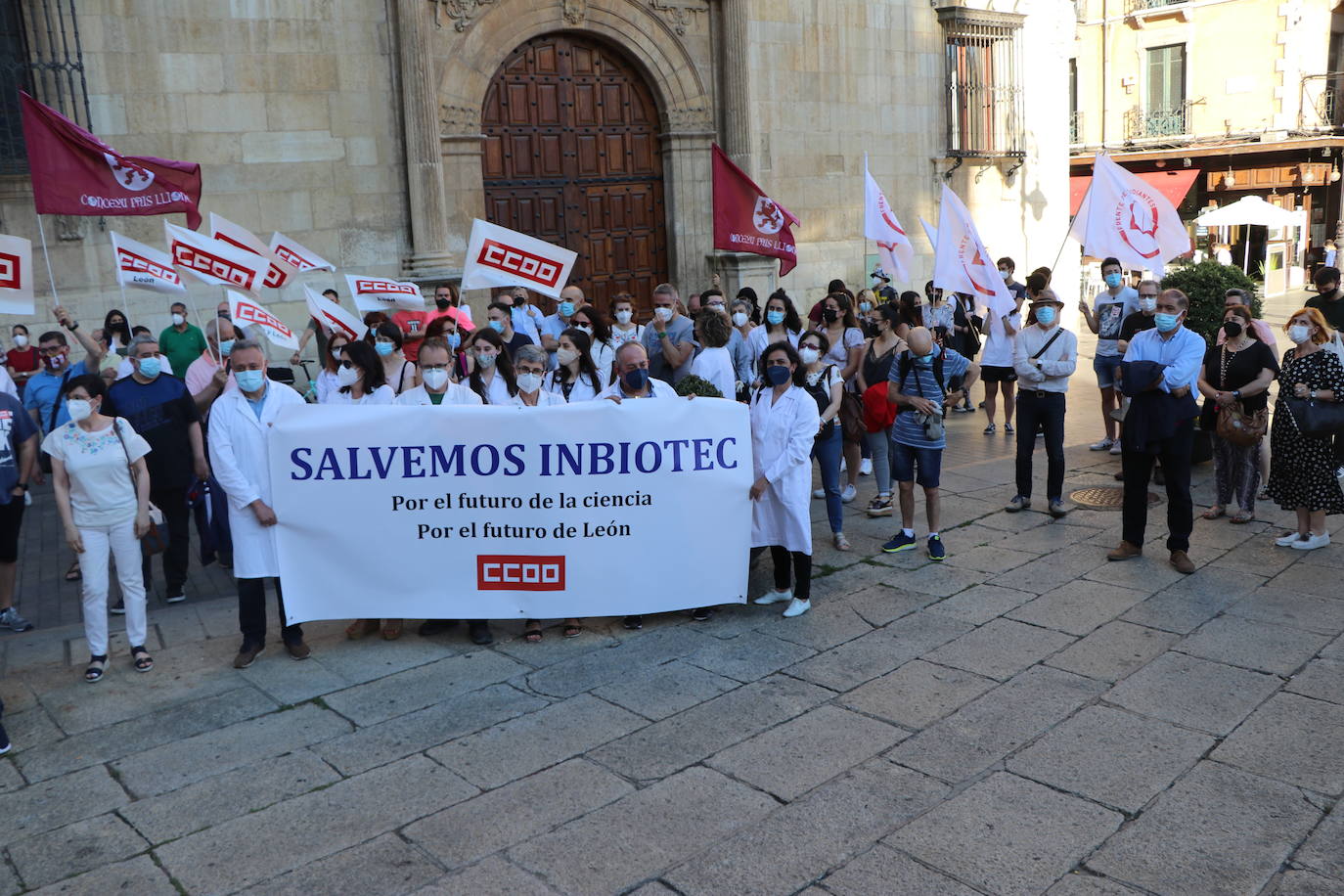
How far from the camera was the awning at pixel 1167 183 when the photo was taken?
100.0ft

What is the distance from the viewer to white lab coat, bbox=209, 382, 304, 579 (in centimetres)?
609

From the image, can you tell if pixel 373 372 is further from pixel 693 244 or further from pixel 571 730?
pixel 693 244

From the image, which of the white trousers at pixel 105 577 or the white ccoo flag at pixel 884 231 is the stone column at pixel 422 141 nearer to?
the white ccoo flag at pixel 884 231

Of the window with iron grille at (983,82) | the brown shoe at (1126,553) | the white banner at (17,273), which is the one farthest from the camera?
the window with iron grille at (983,82)

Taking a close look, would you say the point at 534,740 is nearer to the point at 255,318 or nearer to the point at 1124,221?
the point at 255,318

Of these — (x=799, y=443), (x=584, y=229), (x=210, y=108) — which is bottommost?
(x=799, y=443)

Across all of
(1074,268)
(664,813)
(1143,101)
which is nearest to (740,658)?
(664,813)

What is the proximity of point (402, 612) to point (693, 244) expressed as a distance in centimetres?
1080

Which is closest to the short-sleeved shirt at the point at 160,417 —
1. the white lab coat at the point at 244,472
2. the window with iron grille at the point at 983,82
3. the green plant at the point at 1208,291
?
the white lab coat at the point at 244,472

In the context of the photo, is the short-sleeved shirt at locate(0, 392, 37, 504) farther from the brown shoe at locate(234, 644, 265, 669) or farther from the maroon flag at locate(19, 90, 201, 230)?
the maroon flag at locate(19, 90, 201, 230)

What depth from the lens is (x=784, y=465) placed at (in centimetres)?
657

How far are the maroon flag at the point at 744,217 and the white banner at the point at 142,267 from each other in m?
5.00

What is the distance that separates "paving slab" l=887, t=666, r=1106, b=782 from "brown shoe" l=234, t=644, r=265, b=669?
354cm

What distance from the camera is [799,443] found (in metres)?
6.61
